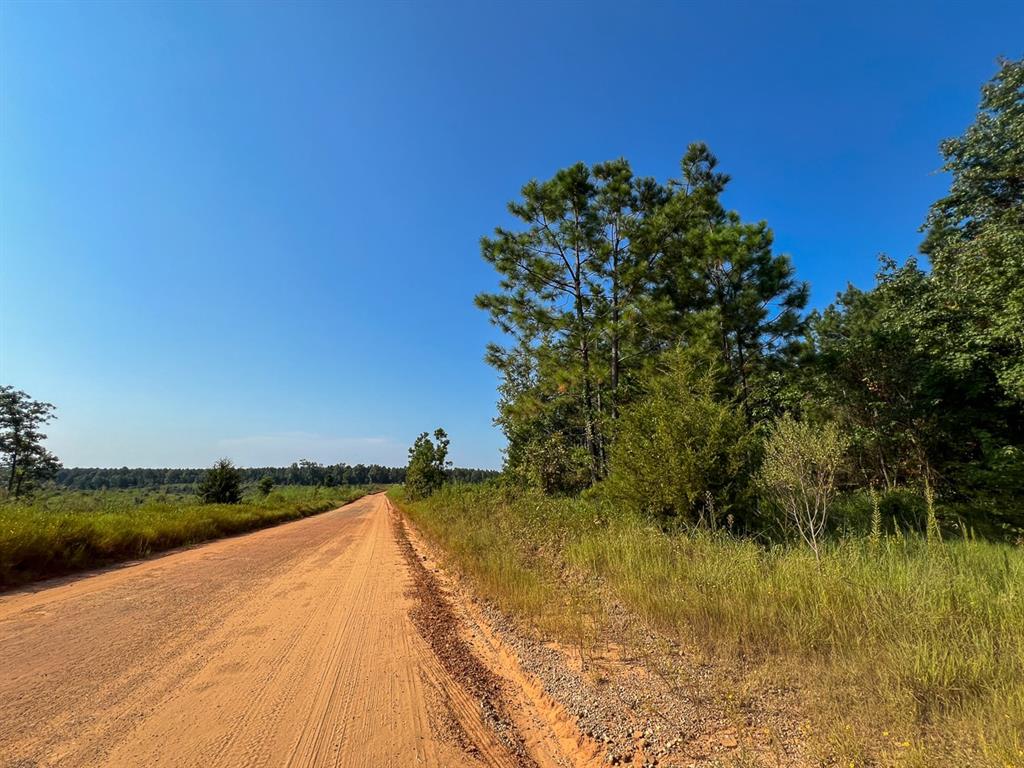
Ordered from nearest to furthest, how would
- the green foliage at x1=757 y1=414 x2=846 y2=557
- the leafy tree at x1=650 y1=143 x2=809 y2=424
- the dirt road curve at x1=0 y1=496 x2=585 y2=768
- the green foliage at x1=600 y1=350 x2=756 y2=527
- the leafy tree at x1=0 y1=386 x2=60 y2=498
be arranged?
the dirt road curve at x1=0 y1=496 x2=585 y2=768, the green foliage at x1=757 y1=414 x2=846 y2=557, the green foliage at x1=600 y1=350 x2=756 y2=527, the leafy tree at x1=650 y1=143 x2=809 y2=424, the leafy tree at x1=0 y1=386 x2=60 y2=498

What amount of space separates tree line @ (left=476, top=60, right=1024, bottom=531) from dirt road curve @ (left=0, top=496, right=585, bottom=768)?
7.76 meters

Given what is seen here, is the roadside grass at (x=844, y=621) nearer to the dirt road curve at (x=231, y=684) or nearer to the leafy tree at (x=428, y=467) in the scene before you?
the dirt road curve at (x=231, y=684)

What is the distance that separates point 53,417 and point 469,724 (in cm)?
5012

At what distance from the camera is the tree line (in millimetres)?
12289

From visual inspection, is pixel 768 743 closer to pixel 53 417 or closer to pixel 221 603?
pixel 221 603

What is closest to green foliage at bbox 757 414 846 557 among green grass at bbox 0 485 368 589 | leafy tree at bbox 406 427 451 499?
green grass at bbox 0 485 368 589

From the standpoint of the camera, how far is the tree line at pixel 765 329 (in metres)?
12.3

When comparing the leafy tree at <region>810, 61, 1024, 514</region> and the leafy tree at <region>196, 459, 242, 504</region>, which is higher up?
the leafy tree at <region>810, 61, 1024, 514</region>

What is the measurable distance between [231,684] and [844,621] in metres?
5.58

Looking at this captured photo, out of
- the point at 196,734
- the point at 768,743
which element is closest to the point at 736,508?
the point at 768,743

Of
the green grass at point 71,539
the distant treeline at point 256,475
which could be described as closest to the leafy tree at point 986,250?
the green grass at point 71,539

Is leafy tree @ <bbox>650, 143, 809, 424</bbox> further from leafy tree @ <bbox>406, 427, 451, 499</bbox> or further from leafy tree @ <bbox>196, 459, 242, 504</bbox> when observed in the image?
leafy tree @ <bbox>196, 459, 242, 504</bbox>

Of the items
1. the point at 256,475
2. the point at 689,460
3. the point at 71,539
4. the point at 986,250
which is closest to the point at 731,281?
the point at 986,250

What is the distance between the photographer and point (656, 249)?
14.2 meters
